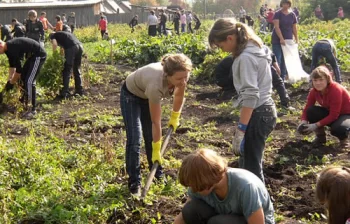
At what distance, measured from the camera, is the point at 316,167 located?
5441 millimetres

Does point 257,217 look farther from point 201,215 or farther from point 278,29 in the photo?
point 278,29

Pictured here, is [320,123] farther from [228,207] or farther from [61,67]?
[61,67]

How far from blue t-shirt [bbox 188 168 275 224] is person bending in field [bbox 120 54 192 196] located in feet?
3.81

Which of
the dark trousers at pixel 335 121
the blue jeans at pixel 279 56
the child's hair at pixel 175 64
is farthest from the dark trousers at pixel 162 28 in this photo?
the child's hair at pixel 175 64

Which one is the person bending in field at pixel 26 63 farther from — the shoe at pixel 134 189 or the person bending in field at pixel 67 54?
the shoe at pixel 134 189

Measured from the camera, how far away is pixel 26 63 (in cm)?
800

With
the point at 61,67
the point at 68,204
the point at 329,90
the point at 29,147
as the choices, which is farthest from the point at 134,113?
the point at 61,67

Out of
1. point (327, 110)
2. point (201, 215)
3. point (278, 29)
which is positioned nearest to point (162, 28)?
point (278, 29)

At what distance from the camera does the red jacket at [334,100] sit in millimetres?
5828

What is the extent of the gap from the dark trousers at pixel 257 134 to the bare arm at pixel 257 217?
108 centimetres

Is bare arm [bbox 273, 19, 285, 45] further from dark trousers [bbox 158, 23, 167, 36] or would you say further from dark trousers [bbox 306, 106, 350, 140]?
dark trousers [bbox 158, 23, 167, 36]

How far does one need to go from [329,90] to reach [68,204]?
3.10 m

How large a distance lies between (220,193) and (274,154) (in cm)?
307

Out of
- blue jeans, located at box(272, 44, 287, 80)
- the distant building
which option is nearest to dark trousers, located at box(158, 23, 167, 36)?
the distant building
